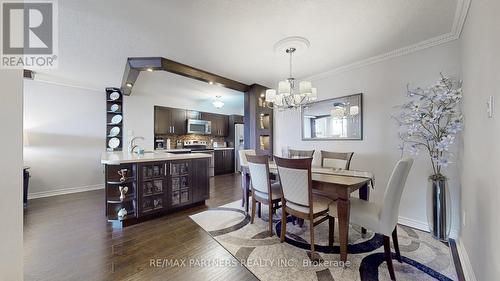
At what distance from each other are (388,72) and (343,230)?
8.13 ft

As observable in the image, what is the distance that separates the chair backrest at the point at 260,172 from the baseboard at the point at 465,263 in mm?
1838

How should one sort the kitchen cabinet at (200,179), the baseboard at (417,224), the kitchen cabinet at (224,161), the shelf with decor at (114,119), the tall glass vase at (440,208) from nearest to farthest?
the tall glass vase at (440,208) → the baseboard at (417,224) → the kitchen cabinet at (200,179) → the shelf with decor at (114,119) → the kitchen cabinet at (224,161)

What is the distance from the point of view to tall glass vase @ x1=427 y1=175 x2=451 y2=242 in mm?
2166

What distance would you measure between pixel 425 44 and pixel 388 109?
0.91 meters

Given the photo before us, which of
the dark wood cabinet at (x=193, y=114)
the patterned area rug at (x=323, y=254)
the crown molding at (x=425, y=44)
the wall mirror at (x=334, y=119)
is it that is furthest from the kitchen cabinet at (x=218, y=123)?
the patterned area rug at (x=323, y=254)

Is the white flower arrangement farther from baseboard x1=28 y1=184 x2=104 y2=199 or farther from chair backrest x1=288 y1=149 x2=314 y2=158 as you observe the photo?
baseboard x1=28 y1=184 x2=104 y2=199

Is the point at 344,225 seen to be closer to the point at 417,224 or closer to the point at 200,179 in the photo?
the point at 417,224

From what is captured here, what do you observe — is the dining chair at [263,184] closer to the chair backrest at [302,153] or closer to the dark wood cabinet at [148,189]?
the chair backrest at [302,153]

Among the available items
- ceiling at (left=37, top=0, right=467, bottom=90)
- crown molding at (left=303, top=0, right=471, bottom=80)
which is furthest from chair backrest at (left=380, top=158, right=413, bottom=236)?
crown molding at (left=303, top=0, right=471, bottom=80)

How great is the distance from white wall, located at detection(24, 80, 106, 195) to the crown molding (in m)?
5.29

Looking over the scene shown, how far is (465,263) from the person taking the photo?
1803mm

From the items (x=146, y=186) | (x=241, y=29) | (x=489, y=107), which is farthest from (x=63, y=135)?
(x=489, y=107)

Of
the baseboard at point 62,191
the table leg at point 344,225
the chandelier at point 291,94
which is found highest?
the chandelier at point 291,94

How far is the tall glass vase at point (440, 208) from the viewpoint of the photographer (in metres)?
2.17
